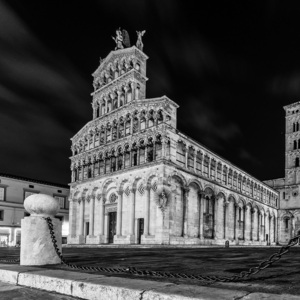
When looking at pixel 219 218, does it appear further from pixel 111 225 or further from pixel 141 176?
pixel 111 225

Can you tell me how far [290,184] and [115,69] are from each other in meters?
39.5

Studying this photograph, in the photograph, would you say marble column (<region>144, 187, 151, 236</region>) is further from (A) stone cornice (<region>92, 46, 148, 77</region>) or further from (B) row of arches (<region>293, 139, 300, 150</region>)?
(B) row of arches (<region>293, 139, 300, 150</region>)

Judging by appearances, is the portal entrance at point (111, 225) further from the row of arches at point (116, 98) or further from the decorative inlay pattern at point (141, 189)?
the row of arches at point (116, 98)

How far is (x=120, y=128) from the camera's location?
38875 millimetres

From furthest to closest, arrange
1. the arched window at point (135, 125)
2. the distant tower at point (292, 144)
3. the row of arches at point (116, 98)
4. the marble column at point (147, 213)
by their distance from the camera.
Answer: the distant tower at point (292, 144)
the row of arches at point (116, 98)
the arched window at point (135, 125)
the marble column at point (147, 213)

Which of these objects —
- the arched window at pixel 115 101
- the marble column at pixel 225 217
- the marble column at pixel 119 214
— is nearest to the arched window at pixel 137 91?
the arched window at pixel 115 101

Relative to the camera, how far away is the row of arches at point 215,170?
116ft

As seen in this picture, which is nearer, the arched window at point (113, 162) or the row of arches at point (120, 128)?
the row of arches at point (120, 128)

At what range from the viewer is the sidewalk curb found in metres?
3.23

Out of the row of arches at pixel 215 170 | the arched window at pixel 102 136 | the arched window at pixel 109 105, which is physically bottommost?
the row of arches at pixel 215 170

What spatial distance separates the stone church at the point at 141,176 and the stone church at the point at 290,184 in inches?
604

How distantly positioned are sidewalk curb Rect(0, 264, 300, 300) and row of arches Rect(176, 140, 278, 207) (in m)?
29.2

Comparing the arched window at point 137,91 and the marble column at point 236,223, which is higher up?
the arched window at point 137,91

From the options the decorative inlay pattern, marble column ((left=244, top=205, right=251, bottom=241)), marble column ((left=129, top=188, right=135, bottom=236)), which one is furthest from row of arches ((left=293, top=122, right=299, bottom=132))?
marble column ((left=129, top=188, right=135, bottom=236))
